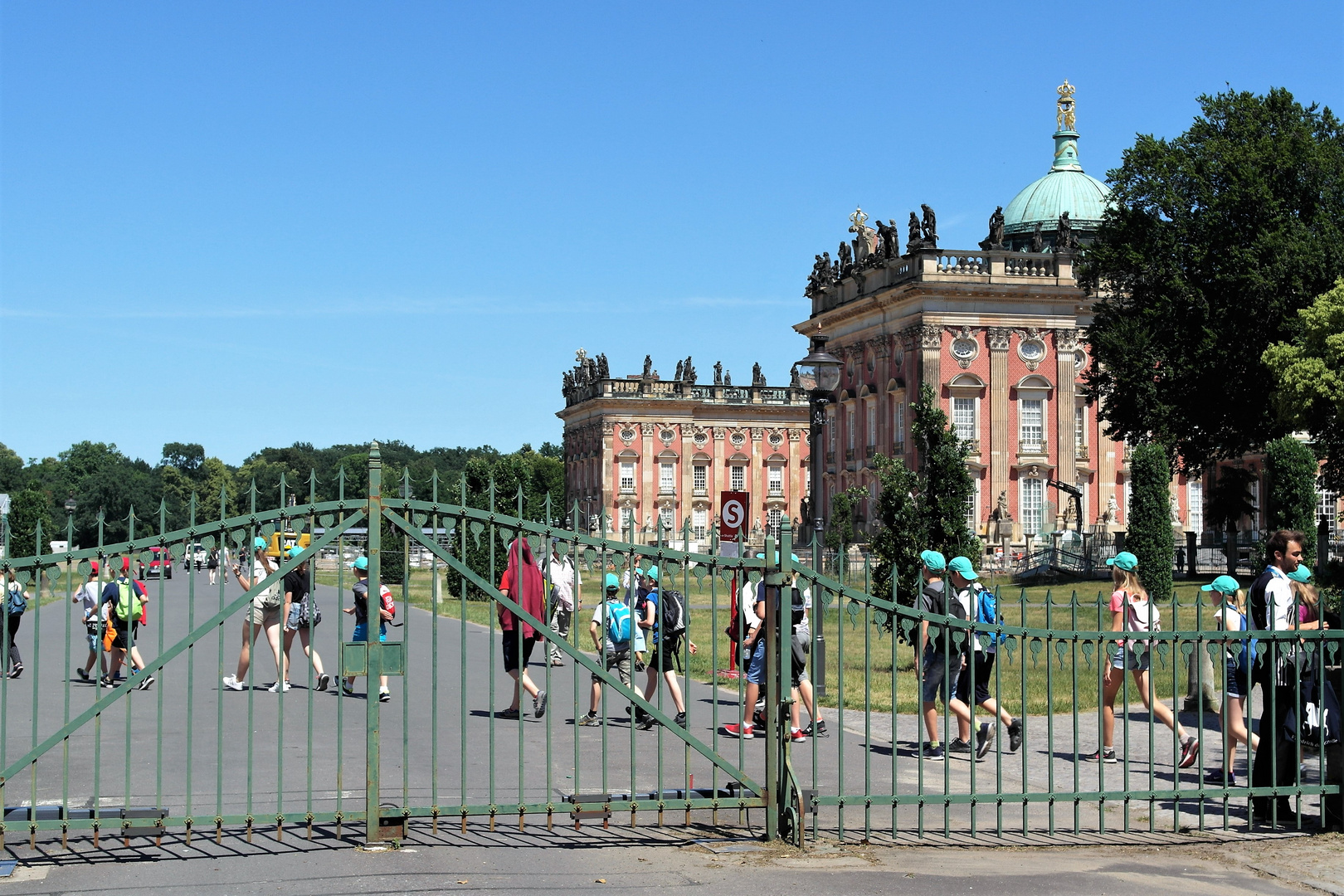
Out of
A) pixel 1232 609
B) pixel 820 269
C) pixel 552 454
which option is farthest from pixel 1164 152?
pixel 552 454

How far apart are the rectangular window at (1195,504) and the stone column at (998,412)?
10.3 meters

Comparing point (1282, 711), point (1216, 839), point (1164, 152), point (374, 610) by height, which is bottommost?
point (1216, 839)

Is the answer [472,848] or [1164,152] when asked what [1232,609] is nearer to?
[472,848]

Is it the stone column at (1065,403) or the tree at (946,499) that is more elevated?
the stone column at (1065,403)

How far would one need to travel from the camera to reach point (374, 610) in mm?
7770

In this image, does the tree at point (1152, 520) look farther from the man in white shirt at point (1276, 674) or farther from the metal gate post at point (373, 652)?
the metal gate post at point (373, 652)

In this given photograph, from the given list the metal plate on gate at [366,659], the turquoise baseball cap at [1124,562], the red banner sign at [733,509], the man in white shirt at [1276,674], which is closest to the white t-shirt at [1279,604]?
the man in white shirt at [1276,674]

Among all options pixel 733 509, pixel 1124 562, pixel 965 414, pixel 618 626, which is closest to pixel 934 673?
pixel 1124 562

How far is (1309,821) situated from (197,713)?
9228mm

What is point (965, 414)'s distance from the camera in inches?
2176

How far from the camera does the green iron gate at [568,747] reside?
306 inches

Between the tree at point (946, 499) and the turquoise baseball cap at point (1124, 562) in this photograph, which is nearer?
the turquoise baseball cap at point (1124, 562)

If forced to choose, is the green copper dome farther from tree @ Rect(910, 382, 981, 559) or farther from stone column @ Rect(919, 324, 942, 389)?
tree @ Rect(910, 382, 981, 559)

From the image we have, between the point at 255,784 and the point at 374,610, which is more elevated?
the point at 374,610
